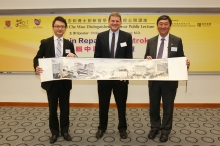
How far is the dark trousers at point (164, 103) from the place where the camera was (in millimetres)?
2408

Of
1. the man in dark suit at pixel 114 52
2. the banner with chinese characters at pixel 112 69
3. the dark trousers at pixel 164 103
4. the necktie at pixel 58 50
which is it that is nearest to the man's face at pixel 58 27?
the necktie at pixel 58 50

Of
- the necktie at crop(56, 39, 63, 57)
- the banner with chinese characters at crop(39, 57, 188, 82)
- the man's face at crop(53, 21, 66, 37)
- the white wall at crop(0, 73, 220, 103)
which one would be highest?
the man's face at crop(53, 21, 66, 37)

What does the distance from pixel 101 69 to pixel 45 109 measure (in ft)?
7.20

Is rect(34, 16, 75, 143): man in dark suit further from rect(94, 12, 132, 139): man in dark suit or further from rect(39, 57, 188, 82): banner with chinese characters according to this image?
rect(94, 12, 132, 139): man in dark suit

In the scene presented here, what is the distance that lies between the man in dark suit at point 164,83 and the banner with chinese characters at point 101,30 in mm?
1420

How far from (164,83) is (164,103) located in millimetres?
295

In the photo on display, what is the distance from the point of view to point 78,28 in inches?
150

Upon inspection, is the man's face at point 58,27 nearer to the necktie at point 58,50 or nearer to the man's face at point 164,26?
the necktie at point 58,50

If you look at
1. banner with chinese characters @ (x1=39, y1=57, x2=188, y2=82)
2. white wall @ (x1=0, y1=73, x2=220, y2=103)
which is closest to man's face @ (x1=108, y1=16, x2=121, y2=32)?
banner with chinese characters @ (x1=39, y1=57, x2=188, y2=82)

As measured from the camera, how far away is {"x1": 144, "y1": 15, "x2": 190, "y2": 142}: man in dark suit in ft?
7.65

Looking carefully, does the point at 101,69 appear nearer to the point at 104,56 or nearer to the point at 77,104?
the point at 104,56

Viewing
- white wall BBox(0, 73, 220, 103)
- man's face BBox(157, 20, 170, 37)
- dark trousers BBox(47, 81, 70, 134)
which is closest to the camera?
man's face BBox(157, 20, 170, 37)

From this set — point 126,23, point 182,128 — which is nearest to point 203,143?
point 182,128

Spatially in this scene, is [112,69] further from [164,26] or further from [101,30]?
[101,30]
